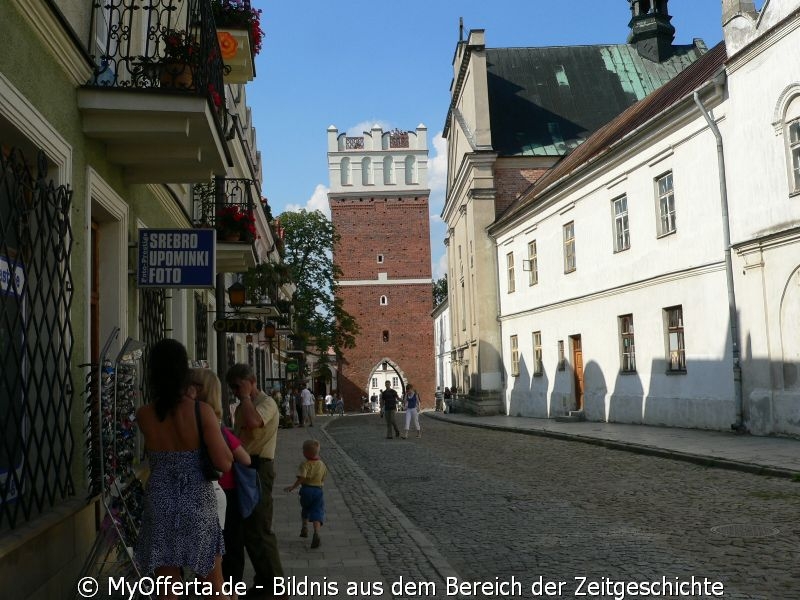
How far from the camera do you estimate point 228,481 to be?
573 cm

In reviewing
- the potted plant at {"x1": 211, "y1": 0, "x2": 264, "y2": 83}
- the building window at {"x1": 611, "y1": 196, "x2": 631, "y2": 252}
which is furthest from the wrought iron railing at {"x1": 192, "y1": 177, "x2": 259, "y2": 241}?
the building window at {"x1": 611, "y1": 196, "x2": 631, "y2": 252}

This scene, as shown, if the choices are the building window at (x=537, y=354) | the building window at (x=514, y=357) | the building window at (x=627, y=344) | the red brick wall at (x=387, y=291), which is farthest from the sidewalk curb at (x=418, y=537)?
the red brick wall at (x=387, y=291)

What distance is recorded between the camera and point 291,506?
10656 millimetres

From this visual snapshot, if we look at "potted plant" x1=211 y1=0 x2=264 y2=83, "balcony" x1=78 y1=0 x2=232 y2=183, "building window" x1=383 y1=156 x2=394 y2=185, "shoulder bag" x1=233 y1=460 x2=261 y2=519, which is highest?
"building window" x1=383 y1=156 x2=394 y2=185

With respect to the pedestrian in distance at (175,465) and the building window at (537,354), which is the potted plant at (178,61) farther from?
the building window at (537,354)

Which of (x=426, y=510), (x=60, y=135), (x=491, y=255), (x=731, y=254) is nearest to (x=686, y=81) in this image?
(x=731, y=254)

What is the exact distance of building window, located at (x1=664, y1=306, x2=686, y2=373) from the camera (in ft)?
68.7

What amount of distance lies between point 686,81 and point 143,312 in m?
19.1

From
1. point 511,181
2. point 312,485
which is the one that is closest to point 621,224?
point 511,181

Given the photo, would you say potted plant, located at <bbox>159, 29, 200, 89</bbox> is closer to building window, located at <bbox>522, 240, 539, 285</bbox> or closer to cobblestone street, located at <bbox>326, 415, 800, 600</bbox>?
cobblestone street, located at <bbox>326, 415, 800, 600</bbox>

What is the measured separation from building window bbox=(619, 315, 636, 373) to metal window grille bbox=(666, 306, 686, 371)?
1994 mm

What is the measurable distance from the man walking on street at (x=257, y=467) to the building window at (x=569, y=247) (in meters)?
22.7

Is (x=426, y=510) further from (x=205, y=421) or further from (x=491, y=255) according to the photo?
(x=491, y=255)

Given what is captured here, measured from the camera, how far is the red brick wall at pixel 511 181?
3806cm
